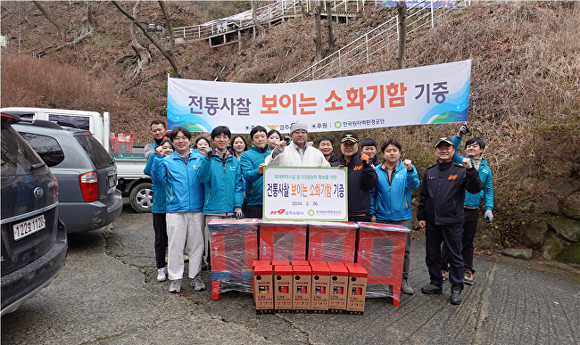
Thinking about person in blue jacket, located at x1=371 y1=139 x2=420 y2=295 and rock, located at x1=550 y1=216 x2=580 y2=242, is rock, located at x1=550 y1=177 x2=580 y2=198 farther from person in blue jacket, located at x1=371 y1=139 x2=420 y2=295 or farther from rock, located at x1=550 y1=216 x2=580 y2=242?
person in blue jacket, located at x1=371 y1=139 x2=420 y2=295

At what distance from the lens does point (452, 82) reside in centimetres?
514

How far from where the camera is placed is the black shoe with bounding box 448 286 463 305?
373 centimetres

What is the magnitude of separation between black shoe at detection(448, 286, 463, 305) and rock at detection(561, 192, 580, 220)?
9.62ft

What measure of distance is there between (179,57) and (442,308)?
2435cm

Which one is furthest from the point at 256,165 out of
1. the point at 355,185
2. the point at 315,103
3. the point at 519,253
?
the point at 519,253

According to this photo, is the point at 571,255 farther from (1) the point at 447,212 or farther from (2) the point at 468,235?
(1) the point at 447,212

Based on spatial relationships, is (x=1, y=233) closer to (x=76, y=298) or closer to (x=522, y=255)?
(x=76, y=298)

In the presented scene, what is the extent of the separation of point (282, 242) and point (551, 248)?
461 centimetres

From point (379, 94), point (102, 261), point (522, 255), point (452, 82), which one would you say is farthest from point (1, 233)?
point (522, 255)

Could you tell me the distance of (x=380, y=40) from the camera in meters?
13.7

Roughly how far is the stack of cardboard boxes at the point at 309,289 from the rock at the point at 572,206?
4.11 metres

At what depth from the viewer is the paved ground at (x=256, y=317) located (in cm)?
296

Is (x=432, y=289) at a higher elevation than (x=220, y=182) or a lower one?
lower

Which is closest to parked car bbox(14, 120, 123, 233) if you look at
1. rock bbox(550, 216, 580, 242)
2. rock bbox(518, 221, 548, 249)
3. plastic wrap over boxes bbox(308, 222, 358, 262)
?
plastic wrap over boxes bbox(308, 222, 358, 262)
